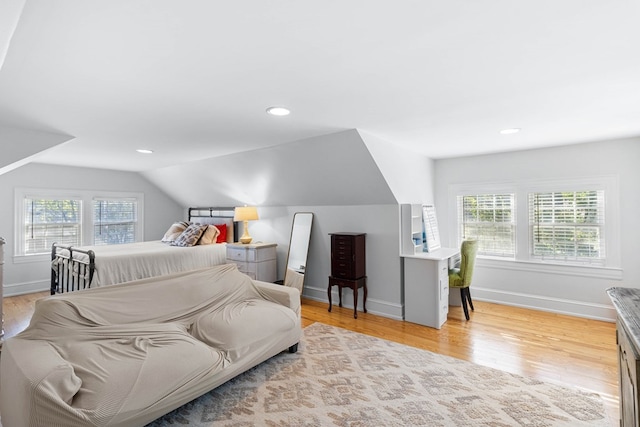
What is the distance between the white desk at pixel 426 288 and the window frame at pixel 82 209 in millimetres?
5474

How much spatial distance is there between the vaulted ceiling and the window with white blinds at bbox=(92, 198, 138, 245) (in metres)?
3.03

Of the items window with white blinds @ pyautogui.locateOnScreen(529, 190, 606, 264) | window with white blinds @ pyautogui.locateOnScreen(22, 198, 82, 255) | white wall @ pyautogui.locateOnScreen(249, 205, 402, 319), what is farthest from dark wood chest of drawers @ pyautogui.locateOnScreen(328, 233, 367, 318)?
window with white blinds @ pyautogui.locateOnScreen(22, 198, 82, 255)

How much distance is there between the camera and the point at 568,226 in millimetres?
4055

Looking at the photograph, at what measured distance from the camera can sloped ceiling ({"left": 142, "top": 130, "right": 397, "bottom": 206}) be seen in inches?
144

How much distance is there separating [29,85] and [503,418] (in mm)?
3846

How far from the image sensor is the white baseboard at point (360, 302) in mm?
4012

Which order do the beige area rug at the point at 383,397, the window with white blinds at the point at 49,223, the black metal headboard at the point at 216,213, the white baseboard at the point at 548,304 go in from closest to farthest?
the beige area rug at the point at 383,397, the white baseboard at the point at 548,304, the window with white blinds at the point at 49,223, the black metal headboard at the point at 216,213

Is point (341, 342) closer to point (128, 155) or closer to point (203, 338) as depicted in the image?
point (203, 338)

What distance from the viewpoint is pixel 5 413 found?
5.73 ft

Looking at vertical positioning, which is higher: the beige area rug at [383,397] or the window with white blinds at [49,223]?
the window with white blinds at [49,223]

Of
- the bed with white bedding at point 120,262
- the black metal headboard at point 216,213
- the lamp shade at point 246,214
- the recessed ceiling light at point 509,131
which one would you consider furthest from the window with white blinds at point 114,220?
the recessed ceiling light at point 509,131

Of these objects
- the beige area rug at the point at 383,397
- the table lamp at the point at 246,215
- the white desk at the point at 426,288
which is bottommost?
the beige area rug at the point at 383,397

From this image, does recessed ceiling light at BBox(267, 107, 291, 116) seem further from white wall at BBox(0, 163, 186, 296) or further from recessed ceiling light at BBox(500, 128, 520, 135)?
white wall at BBox(0, 163, 186, 296)

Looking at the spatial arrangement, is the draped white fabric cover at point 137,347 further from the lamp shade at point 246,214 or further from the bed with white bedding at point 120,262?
the lamp shade at point 246,214
